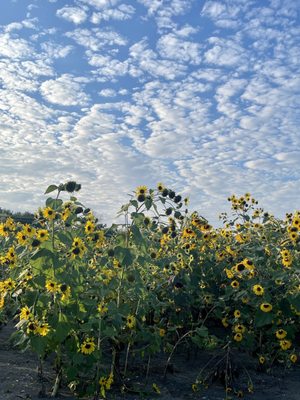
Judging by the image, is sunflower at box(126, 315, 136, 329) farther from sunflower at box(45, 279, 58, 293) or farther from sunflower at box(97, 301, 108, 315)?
sunflower at box(45, 279, 58, 293)

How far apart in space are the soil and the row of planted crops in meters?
0.09

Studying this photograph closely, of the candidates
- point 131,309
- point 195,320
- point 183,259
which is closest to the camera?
point 131,309

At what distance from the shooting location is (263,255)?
15.6 ft

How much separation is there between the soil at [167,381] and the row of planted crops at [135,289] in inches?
3.6

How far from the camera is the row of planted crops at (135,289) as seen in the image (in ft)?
11.4

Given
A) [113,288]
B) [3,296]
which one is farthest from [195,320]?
[3,296]

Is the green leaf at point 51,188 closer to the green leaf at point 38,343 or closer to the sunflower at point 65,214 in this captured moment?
the sunflower at point 65,214

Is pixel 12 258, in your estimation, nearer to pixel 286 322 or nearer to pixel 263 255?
pixel 263 255

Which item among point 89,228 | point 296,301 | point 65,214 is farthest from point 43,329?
point 296,301

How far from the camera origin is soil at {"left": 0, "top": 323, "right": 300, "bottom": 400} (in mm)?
3963

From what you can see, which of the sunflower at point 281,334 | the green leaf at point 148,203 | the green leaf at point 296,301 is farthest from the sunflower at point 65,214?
the sunflower at point 281,334

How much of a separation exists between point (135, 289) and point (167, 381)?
1259 mm

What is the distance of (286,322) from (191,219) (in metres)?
1.48

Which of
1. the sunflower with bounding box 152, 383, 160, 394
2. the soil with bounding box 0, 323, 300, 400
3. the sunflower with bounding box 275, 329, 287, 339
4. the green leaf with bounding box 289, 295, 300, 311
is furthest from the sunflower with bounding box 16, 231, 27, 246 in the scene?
the sunflower with bounding box 275, 329, 287, 339
